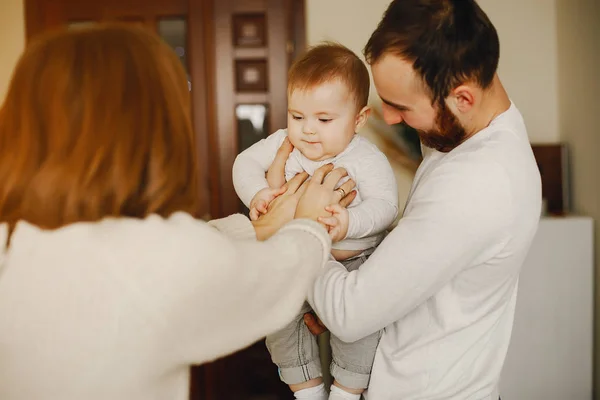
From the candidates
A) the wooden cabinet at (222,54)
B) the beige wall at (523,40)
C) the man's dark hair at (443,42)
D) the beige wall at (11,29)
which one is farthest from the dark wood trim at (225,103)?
the man's dark hair at (443,42)

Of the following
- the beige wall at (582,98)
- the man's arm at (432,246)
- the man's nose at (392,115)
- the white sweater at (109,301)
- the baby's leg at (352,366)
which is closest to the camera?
the white sweater at (109,301)

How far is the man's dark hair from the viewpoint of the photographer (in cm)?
112

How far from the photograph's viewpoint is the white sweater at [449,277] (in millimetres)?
1113

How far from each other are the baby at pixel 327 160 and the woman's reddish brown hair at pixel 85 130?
23.1 inches

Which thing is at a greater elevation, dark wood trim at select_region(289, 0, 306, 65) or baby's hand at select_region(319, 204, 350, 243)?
dark wood trim at select_region(289, 0, 306, 65)

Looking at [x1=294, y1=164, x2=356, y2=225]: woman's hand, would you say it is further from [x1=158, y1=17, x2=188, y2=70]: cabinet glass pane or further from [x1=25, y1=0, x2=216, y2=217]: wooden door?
[x1=158, y1=17, x2=188, y2=70]: cabinet glass pane

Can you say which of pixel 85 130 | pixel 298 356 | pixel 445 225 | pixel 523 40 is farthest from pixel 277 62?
pixel 85 130

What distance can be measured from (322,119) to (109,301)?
0.79 m

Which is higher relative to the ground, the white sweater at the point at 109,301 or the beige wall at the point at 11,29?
the beige wall at the point at 11,29

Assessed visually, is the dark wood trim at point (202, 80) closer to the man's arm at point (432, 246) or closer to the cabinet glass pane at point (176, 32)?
the cabinet glass pane at point (176, 32)

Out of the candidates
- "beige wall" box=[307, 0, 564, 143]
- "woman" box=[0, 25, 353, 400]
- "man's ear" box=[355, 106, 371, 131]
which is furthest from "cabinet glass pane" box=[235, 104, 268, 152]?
"woman" box=[0, 25, 353, 400]

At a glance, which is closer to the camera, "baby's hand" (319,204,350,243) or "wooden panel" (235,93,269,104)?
"baby's hand" (319,204,350,243)

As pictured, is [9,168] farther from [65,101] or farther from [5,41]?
[5,41]

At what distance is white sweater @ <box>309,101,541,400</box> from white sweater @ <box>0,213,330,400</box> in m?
0.30
